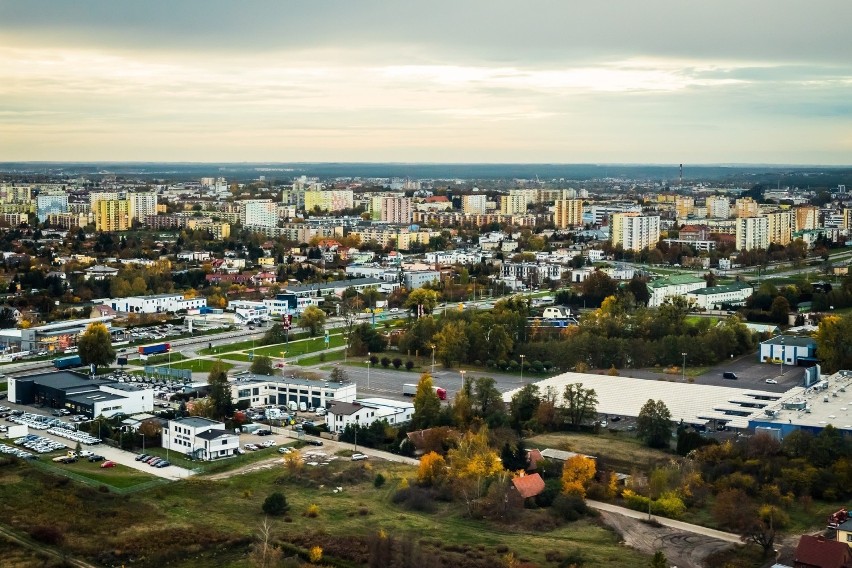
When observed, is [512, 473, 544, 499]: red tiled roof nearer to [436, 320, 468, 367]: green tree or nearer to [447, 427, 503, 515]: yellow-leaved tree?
[447, 427, 503, 515]: yellow-leaved tree

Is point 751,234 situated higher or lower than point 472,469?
higher

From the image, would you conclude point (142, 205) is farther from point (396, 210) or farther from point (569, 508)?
point (569, 508)

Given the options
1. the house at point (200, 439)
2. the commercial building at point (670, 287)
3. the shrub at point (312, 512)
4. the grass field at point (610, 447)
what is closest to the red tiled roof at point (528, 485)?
the grass field at point (610, 447)

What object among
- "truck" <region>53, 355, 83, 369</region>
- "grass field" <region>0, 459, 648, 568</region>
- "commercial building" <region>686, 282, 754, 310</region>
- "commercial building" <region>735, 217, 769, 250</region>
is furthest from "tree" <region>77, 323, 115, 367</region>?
"commercial building" <region>735, 217, 769, 250</region>

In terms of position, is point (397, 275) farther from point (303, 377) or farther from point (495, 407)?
point (495, 407)

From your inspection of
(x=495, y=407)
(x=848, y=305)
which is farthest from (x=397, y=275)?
(x=495, y=407)

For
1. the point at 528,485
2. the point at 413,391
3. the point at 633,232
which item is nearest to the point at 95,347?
the point at 413,391
